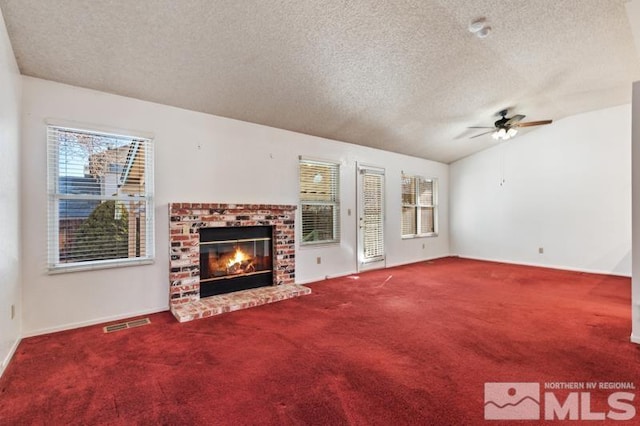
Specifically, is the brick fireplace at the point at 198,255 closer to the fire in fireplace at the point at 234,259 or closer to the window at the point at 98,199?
the fire in fireplace at the point at 234,259

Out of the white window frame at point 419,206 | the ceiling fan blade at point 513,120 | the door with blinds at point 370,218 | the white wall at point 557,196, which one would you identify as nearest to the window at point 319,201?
the door with blinds at point 370,218

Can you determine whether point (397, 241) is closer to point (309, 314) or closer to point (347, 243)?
point (347, 243)

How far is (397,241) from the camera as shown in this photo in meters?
6.70

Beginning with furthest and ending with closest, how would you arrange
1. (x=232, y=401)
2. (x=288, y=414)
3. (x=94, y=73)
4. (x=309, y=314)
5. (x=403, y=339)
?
1. (x=309, y=314)
2. (x=94, y=73)
3. (x=403, y=339)
4. (x=232, y=401)
5. (x=288, y=414)

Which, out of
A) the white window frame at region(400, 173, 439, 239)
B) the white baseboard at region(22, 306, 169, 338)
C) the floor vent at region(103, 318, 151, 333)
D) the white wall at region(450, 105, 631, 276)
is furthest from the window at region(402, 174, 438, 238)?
the floor vent at region(103, 318, 151, 333)

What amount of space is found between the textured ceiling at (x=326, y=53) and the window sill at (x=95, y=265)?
1876 mm

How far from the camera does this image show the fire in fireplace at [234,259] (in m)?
3.95

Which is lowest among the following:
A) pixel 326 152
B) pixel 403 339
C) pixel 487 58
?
pixel 403 339

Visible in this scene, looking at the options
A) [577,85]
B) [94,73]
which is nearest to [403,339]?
[94,73]

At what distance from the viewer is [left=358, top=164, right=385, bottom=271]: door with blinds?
589cm

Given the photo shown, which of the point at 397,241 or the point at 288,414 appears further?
the point at 397,241

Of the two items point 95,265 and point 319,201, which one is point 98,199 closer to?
point 95,265

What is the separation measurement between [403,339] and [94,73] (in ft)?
13.0

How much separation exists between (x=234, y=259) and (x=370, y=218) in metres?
2.98
